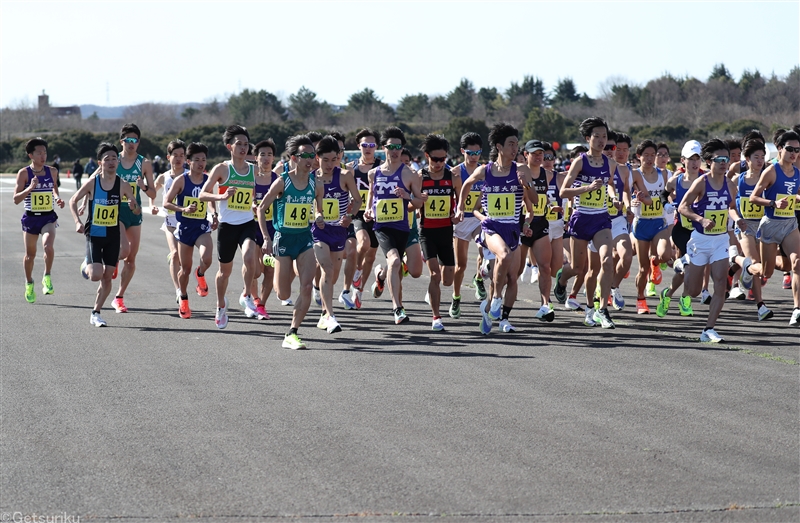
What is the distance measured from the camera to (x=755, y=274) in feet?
39.7

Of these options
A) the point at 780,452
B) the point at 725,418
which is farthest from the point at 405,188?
the point at 780,452

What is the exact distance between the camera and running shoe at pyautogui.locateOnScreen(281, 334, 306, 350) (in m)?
10.2

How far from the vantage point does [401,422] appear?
23.6ft

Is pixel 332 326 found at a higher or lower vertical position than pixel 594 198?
lower

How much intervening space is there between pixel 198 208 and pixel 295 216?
239 centimetres

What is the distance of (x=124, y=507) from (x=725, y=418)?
4.11 metres

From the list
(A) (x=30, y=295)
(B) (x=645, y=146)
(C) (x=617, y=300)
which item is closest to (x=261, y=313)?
(A) (x=30, y=295)

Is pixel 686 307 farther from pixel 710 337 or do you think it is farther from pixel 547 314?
pixel 710 337

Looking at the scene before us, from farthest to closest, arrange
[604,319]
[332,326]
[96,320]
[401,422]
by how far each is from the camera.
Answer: [96,320], [604,319], [332,326], [401,422]

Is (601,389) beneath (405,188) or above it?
beneath

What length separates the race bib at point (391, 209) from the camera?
11.5 m

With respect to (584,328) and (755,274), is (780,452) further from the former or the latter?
(755,274)

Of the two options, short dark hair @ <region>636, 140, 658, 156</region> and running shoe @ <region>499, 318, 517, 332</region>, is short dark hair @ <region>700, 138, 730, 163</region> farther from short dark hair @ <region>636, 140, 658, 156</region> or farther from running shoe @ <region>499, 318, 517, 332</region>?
running shoe @ <region>499, 318, 517, 332</region>

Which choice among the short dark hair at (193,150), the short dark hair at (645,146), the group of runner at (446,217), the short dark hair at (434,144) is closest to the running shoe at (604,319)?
the group of runner at (446,217)
